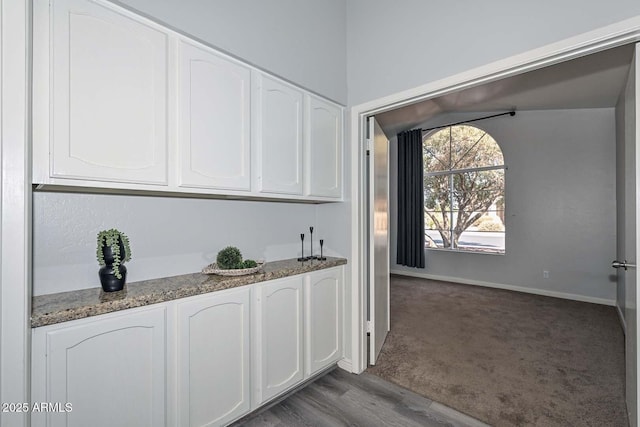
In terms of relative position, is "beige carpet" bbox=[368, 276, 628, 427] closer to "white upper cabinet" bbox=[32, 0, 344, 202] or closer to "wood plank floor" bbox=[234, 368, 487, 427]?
"wood plank floor" bbox=[234, 368, 487, 427]

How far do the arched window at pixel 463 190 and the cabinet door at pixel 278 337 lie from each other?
172 inches

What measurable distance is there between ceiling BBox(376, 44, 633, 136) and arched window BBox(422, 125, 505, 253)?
0.63m

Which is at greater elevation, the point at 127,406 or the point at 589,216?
the point at 589,216

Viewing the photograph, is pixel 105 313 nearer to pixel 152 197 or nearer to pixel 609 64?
pixel 152 197

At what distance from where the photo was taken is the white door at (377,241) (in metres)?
2.40

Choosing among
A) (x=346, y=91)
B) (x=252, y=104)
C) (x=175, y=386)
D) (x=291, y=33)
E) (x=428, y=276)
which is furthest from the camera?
(x=428, y=276)

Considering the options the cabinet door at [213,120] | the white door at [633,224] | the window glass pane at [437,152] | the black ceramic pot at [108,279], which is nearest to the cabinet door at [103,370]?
the black ceramic pot at [108,279]

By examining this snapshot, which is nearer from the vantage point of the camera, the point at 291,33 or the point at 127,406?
the point at 127,406

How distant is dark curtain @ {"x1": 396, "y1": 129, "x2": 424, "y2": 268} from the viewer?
5637mm

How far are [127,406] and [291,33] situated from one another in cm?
230

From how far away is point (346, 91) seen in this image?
8.00 feet

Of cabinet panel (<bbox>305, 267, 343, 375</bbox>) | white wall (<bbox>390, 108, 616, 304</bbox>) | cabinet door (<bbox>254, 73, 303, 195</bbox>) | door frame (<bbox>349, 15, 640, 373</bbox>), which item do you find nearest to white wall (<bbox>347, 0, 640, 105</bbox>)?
door frame (<bbox>349, 15, 640, 373</bbox>)

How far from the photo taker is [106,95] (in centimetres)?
128

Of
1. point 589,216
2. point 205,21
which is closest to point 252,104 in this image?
point 205,21
